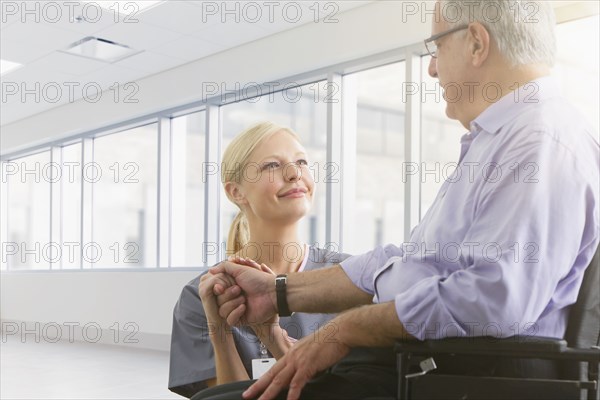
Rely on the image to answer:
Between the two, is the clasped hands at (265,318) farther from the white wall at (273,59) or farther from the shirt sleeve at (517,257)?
the white wall at (273,59)

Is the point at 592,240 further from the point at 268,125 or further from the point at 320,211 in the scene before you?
the point at 320,211

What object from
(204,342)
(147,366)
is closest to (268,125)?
(204,342)

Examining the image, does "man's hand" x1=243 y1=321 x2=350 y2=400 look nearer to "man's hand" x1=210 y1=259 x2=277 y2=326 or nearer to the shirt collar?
"man's hand" x1=210 y1=259 x2=277 y2=326

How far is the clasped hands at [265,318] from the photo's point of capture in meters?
1.26

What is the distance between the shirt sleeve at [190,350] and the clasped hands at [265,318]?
26 centimetres

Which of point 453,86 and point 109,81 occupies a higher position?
point 109,81

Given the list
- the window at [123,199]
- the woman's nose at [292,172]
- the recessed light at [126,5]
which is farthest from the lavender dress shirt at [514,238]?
the window at [123,199]

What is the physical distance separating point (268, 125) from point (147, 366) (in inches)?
185

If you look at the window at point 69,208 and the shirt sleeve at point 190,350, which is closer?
the shirt sleeve at point 190,350

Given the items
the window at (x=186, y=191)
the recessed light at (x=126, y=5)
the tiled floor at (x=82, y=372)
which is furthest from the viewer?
the window at (x=186, y=191)

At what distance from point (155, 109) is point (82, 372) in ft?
10.2

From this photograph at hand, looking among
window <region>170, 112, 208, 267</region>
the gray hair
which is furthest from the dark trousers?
window <region>170, 112, 208, 267</region>

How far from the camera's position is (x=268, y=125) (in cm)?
212

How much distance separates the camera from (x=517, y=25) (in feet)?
4.36
